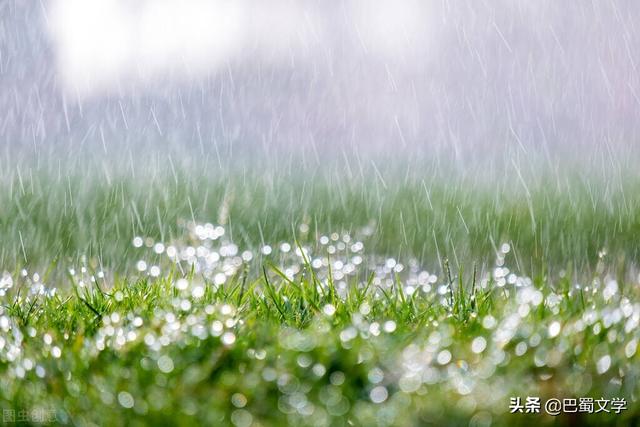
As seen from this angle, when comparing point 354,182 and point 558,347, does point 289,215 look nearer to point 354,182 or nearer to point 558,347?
point 354,182

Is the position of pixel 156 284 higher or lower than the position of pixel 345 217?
higher

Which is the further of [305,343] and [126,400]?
[305,343]

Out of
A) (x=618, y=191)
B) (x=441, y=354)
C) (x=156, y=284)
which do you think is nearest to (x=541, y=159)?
(x=618, y=191)

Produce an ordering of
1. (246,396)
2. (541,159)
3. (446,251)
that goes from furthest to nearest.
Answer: (541,159) < (446,251) < (246,396)

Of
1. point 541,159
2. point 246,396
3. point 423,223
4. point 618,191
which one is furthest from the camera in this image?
point 541,159

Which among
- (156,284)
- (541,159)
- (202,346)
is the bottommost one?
(541,159)

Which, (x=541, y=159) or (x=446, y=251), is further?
(x=541, y=159)

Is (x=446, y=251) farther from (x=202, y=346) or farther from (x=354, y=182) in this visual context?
(x=202, y=346)

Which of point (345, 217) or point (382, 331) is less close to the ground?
point (382, 331)

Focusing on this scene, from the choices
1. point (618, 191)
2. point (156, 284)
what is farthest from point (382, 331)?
point (618, 191)
